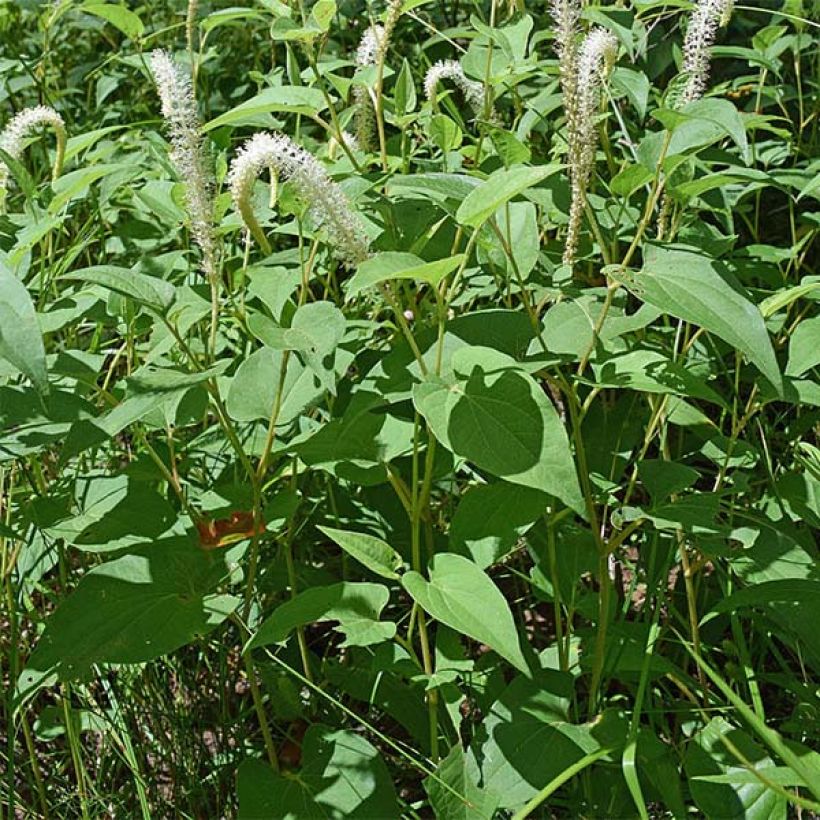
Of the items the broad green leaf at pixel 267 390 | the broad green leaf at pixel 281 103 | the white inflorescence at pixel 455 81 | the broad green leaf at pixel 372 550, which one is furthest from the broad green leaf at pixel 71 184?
the broad green leaf at pixel 372 550

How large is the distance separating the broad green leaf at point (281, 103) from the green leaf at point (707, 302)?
52 centimetres

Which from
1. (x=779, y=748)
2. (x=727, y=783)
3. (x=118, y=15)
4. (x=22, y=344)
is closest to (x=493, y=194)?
(x=22, y=344)

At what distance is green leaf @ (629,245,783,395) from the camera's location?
0.94 m

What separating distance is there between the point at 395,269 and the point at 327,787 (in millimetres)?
583

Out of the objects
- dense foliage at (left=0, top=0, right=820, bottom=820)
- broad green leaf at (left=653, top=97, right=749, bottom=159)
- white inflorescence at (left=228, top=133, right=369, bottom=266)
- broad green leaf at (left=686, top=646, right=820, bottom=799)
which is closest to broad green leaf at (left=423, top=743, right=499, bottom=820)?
dense foliage at (left=0, top=0, right=820, bottom=820)

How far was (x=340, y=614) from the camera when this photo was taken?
1.08 m

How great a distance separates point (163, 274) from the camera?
1.40 metres

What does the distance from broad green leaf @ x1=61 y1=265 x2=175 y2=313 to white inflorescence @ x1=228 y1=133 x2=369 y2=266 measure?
134mm

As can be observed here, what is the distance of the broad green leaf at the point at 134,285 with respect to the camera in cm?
104

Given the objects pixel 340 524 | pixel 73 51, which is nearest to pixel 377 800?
pixel 340 524

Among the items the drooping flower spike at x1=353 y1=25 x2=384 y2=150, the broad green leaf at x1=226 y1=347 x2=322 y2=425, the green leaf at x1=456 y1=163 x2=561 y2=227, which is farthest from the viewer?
the drooping flower spike at x1=353 y1=25 x2=384 y2=150

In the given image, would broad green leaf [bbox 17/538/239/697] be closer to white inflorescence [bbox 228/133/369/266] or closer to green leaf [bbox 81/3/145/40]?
white inflorescence [bbox 228/133/369/266]

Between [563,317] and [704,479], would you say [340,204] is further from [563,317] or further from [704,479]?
[704,479]

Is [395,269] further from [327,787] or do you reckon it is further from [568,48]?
[327,787]
